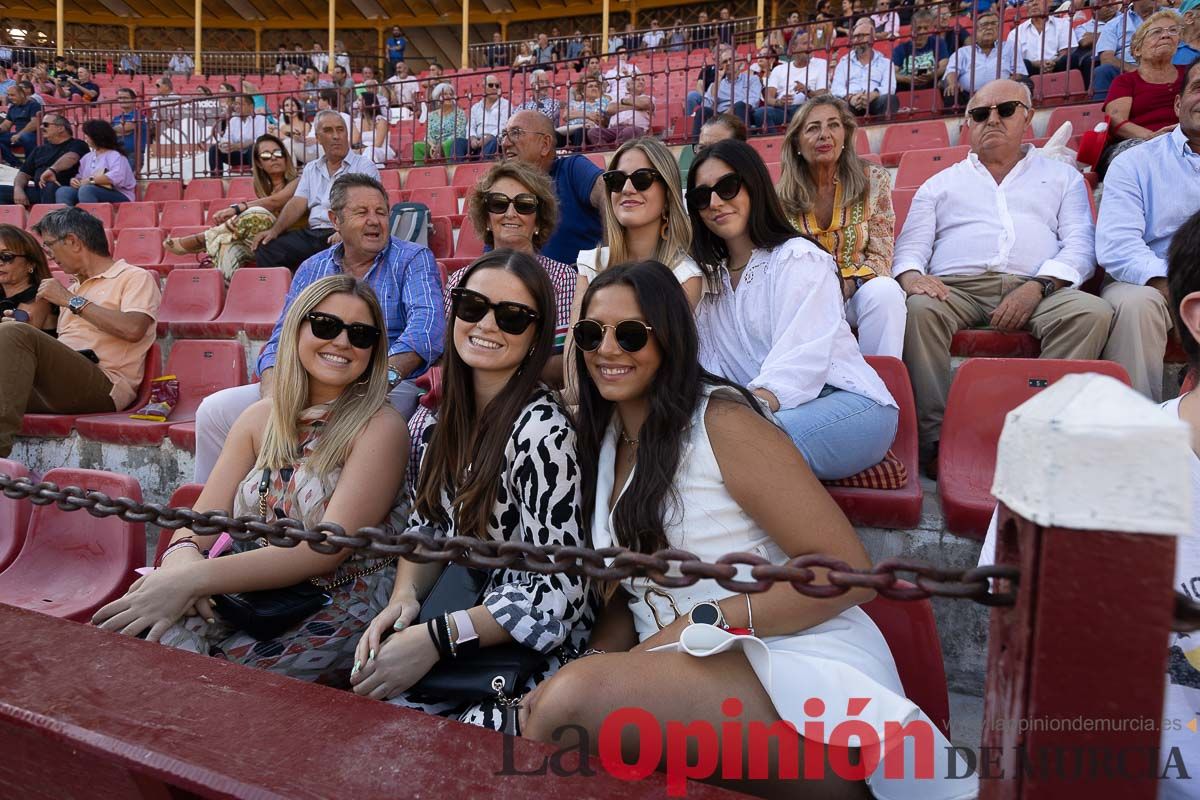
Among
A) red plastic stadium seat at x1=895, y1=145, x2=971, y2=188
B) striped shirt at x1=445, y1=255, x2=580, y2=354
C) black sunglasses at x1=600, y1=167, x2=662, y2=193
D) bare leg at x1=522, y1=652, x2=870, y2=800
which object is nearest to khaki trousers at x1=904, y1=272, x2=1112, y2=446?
black sunglasses at x1=600, y1=167, x2=662, y2=193

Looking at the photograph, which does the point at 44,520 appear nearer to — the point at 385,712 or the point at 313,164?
the point at 385,712

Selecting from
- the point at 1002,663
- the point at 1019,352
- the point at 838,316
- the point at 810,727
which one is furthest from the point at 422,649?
the point at 1019,352

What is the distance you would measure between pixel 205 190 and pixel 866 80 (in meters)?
7.63

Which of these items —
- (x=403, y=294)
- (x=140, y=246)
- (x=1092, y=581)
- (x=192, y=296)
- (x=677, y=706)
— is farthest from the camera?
(x=140, y=246)

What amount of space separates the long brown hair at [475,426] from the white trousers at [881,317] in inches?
55.5

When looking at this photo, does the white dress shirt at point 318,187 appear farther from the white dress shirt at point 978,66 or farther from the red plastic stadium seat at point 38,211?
the white dress shirt at point 978,66

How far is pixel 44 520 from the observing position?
9.16 feet

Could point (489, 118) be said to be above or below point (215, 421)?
above

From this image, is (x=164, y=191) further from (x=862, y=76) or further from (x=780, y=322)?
(x=780, y=322)

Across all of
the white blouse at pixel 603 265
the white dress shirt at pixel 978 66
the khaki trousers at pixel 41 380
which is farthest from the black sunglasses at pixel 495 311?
the white dress shirt at pixel 978 66

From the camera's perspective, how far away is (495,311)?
191 cm

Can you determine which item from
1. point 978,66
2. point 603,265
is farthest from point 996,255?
point 978,66

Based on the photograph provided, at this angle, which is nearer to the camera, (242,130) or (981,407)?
(981,407)

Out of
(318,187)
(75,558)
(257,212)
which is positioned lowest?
(75,558)
